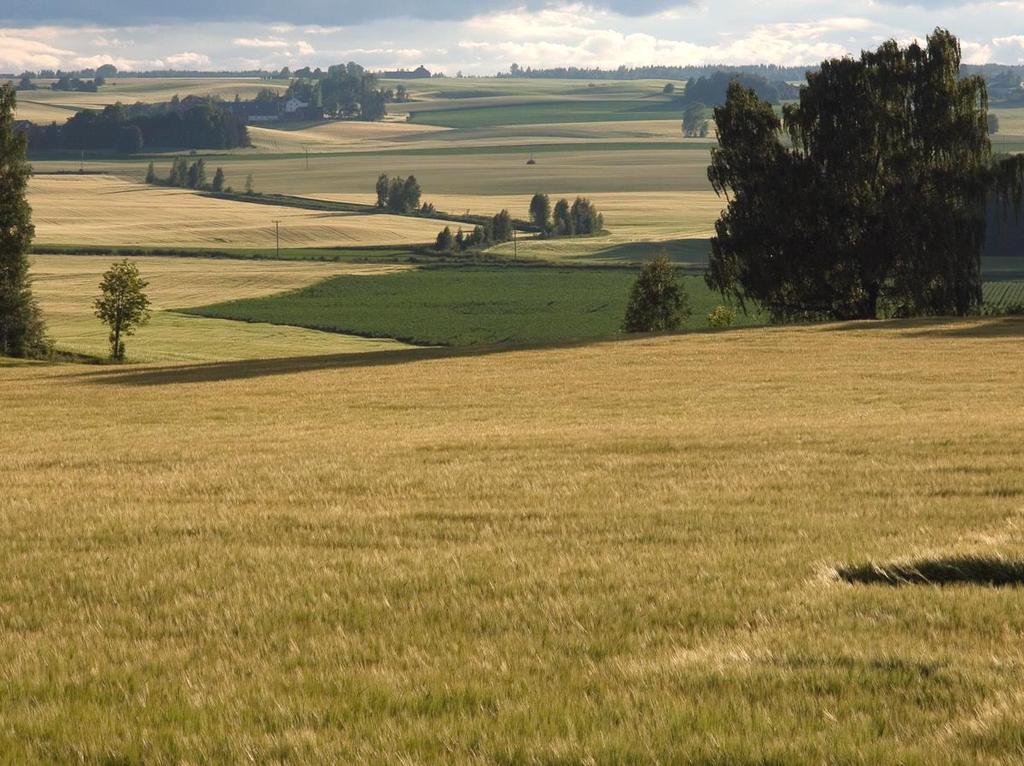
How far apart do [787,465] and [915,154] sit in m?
44.0

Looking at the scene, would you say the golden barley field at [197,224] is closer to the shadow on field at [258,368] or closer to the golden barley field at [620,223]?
the golden barley field at [620,223]

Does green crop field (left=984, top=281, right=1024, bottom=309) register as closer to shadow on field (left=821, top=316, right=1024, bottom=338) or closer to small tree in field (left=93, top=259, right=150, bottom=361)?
shadow on field (left=821, top=316, right=1024, bottom=338)

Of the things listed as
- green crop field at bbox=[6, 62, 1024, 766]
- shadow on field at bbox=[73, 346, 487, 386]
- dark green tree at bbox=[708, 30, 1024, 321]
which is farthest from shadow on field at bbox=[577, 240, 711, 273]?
green crop field at bbox=[6, 62, 1024, 766]

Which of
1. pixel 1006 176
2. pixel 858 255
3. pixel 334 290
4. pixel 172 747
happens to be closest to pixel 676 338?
pixel 858 255

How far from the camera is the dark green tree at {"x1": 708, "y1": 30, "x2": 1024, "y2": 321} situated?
56.5m

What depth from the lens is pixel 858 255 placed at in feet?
191

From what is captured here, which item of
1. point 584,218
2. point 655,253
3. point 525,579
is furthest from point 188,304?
point 525,579

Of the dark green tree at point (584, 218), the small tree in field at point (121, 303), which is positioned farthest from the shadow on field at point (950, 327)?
the dark green tree at point (584, 218)

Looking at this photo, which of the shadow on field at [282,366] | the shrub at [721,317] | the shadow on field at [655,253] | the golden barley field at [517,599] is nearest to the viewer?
the golden barley field at [517,599]

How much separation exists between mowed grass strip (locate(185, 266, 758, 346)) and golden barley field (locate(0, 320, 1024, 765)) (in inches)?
2491

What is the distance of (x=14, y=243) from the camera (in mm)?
67188

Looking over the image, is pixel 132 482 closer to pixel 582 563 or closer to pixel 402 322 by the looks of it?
pixel 582 563

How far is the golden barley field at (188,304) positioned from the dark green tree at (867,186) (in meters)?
29.3

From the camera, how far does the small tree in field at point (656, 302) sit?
8000cm
